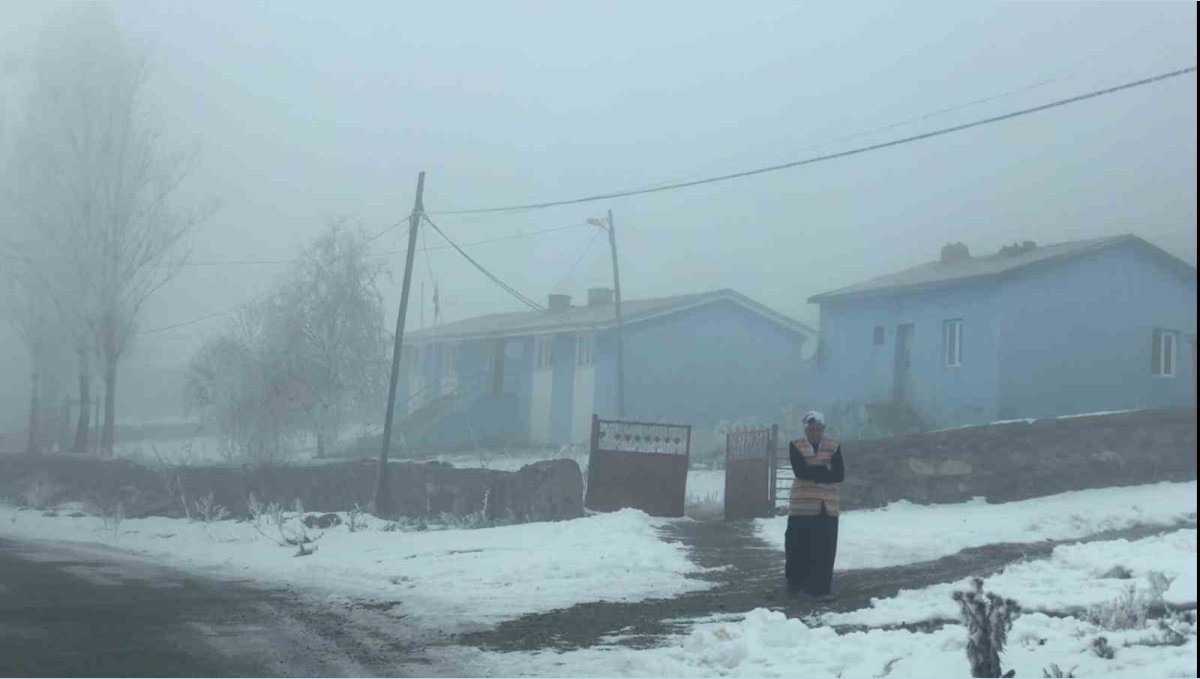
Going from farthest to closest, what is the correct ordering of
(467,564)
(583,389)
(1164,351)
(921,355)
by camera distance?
(583,389)
(921,355)
(1164,351)
(467,564)

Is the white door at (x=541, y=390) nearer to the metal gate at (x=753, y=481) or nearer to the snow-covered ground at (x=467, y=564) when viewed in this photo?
the snow-covered ground at (x=467, y=564)

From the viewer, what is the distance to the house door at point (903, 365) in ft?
105

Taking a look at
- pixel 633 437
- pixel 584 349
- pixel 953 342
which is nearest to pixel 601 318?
pixel 584 349

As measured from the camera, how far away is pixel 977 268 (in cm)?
3083

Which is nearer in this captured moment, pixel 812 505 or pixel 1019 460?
pixel 812 505

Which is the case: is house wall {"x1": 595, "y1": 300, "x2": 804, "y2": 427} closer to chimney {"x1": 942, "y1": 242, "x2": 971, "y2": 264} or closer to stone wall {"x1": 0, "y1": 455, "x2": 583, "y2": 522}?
chimney {"x1": 942, "y1": 242, "x2": 971, "y2": 264}

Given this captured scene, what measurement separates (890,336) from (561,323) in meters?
12.6

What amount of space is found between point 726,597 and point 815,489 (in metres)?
1.34

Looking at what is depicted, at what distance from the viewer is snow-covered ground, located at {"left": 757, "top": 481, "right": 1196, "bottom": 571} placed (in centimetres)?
1537

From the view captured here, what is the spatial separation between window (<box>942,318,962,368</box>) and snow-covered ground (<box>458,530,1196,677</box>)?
65.7ft

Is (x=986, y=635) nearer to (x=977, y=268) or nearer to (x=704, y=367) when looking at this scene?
(x=977, y=268)

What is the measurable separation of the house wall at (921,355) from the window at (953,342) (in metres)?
0.12

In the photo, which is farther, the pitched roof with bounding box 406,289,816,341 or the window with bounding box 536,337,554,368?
the window with bounding box 536,337,554,368

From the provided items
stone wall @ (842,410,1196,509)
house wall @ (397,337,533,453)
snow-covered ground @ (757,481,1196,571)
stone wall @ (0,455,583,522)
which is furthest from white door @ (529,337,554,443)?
snow-covered ground @ (757,481,1196,571)
